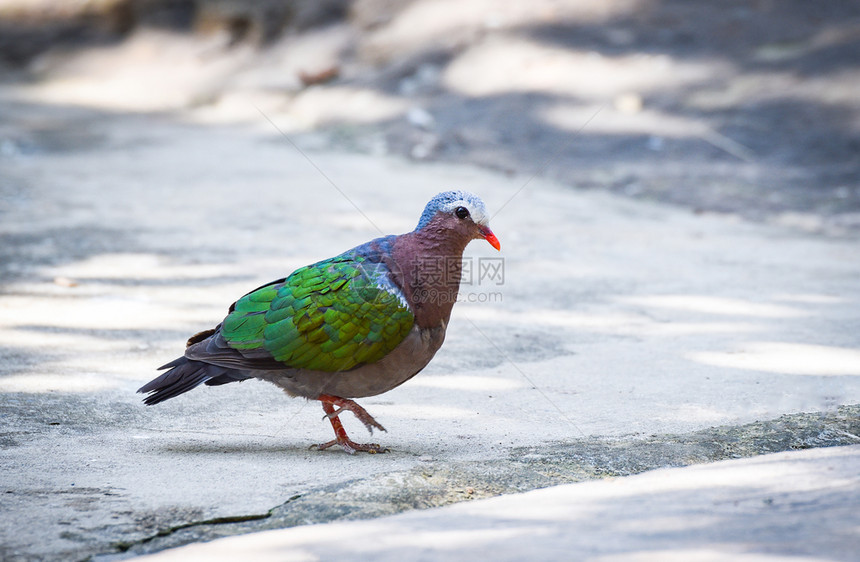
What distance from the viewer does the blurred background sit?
8602 millimetres

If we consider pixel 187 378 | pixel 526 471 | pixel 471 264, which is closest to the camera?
pixel 526 471

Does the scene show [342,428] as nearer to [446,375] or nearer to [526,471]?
[526,471]

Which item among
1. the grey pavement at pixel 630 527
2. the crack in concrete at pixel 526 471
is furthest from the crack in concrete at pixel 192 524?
the grey pavement at pixel 630 527

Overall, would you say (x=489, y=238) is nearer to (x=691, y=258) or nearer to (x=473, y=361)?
(x=473, y=361)

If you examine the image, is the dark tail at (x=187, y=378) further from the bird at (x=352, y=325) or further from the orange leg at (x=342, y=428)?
the orange leg at (x=342, y=428)

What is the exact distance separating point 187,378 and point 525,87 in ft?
25.4

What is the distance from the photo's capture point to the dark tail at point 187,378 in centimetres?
343

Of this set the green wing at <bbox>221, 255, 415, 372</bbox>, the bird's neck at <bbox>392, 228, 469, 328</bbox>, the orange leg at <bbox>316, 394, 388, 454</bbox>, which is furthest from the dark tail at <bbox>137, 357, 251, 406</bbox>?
the bird's neck at <bbox>392, 228, 469, 328</bbox>

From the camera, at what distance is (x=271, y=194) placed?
812 centimetres

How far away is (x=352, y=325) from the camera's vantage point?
3346 millimetres

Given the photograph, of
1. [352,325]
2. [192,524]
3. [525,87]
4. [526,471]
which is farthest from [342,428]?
[525,87]

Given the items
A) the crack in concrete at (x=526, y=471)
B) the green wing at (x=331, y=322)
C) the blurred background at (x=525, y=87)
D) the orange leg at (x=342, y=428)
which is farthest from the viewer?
the blurred background at (x=525, y=87)

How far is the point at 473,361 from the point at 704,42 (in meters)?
7.31

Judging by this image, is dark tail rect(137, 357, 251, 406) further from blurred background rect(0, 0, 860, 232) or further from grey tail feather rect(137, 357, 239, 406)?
blurred background rect(0, 0, 860, 232)
